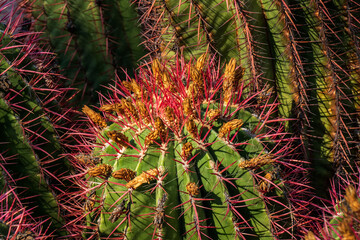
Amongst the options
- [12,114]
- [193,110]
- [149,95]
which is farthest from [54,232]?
[193,110]

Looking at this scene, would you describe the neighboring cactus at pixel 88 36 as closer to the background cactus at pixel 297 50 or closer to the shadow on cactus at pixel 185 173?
the background cactus at pixel 297 50

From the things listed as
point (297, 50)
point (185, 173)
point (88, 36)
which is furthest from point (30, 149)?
point (297, 50)

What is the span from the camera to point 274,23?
5.16 feet

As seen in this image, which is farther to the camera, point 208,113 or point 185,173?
point 208,113

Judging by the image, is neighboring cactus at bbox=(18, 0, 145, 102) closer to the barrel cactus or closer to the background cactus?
the barrel cactus

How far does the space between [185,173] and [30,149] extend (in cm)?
66

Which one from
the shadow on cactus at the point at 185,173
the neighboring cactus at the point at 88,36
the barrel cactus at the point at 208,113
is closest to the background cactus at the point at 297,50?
the barrel cactus at the point at 208,113

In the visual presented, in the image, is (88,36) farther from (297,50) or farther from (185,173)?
(185,173)

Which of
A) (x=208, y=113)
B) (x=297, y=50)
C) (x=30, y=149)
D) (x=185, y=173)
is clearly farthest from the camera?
(x=297, y=50)

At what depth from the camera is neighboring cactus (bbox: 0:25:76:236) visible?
1431 millimetres

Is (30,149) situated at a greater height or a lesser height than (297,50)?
greater

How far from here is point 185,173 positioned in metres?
1.16

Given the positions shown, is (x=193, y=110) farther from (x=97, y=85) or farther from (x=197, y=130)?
(x=97, y=85)

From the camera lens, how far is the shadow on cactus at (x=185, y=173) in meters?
1.16
